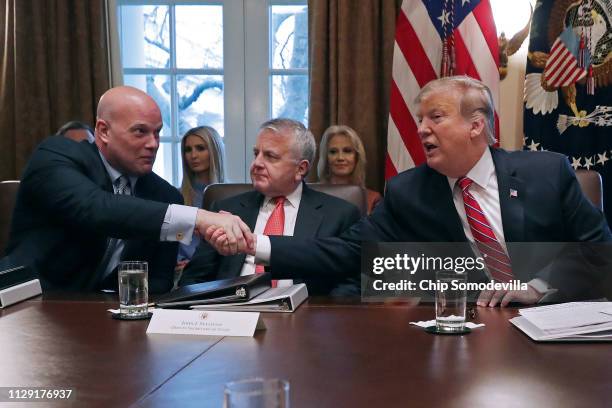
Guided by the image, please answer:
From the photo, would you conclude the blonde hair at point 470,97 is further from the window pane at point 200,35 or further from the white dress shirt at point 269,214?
the window pane at point 200,35

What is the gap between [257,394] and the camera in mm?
812

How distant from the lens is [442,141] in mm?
2467

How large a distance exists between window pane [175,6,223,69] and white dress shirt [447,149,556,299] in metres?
2.82

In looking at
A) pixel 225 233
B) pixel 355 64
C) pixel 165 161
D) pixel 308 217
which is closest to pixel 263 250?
pixel 225 233

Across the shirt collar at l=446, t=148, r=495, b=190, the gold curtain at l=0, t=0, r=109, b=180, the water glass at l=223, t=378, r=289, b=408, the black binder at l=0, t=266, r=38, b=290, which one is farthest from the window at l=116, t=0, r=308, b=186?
the water glass at l=223, t=378, r=289, b=408

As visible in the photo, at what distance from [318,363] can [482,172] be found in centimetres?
132

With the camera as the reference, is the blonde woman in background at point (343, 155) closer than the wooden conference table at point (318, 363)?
No

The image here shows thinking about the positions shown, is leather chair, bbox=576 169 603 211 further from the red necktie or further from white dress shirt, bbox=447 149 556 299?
the red necktie

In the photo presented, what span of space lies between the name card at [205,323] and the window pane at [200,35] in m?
3.51

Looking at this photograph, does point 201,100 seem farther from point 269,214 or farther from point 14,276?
point 14,276

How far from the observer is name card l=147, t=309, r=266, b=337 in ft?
5.22

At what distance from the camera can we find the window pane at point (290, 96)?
4926 millimetres

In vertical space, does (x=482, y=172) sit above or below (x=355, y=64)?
below

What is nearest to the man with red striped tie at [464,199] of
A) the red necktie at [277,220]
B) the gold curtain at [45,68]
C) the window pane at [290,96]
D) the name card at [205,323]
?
the red necktie at [277,220]
